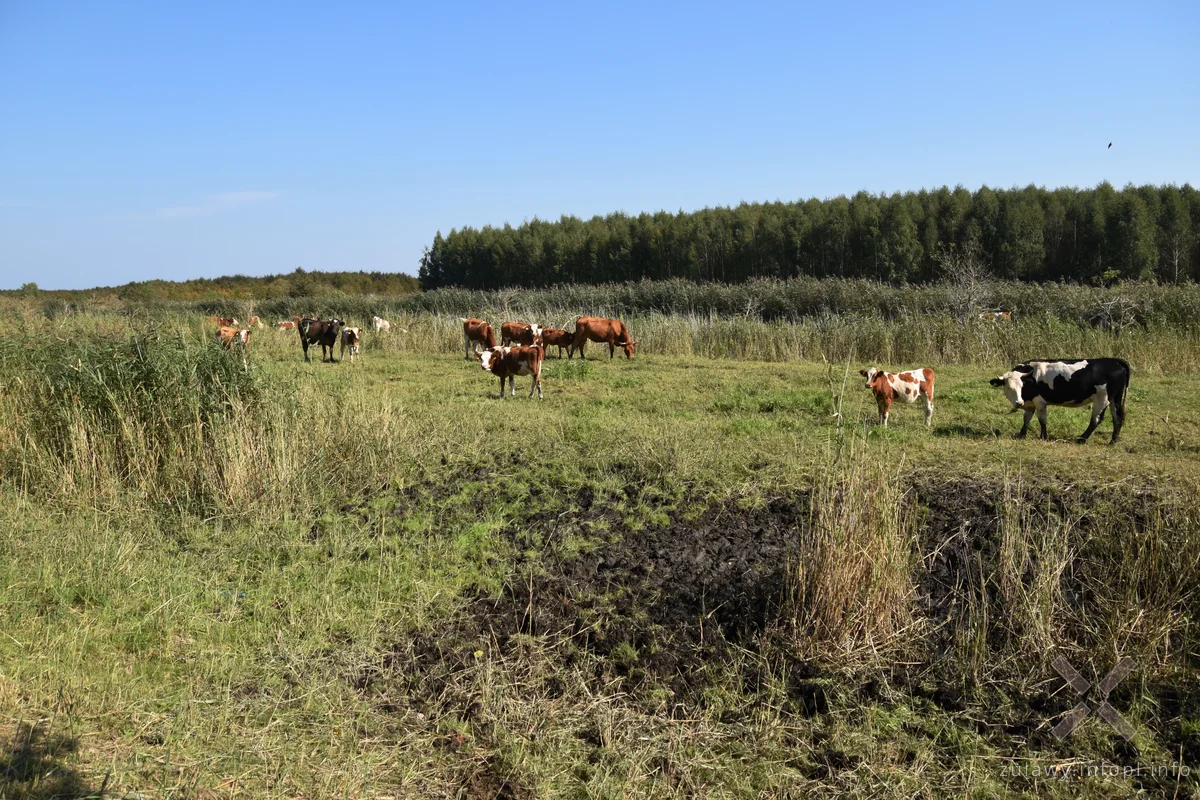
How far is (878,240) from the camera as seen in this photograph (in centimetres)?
3438

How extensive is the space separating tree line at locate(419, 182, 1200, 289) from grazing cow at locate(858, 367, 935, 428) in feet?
64.6

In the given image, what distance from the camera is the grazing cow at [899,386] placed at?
9.98m

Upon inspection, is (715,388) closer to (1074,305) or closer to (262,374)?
(262,374)

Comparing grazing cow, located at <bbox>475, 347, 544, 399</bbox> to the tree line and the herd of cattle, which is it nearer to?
the herd of cattle

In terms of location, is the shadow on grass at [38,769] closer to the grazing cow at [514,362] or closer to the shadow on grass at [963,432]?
the shadow on grass at [963,432]

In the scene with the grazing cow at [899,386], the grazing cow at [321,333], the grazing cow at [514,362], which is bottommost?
the grazing cow at [899,386]

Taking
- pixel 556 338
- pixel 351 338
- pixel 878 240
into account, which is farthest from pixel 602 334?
pixel 878 240

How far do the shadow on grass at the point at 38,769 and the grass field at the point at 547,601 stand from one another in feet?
0.06

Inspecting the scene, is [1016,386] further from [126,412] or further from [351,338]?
[351,338]

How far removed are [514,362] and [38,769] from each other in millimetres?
9706

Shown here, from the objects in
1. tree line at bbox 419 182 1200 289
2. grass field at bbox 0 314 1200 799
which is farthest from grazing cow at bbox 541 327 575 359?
tree line at bbox 419 182 1200 289

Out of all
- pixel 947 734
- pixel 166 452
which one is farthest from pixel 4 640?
pixel 947 734

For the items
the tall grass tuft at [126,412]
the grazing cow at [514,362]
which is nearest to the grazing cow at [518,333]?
the grazing cow at [514,362]

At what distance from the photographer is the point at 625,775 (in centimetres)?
386
